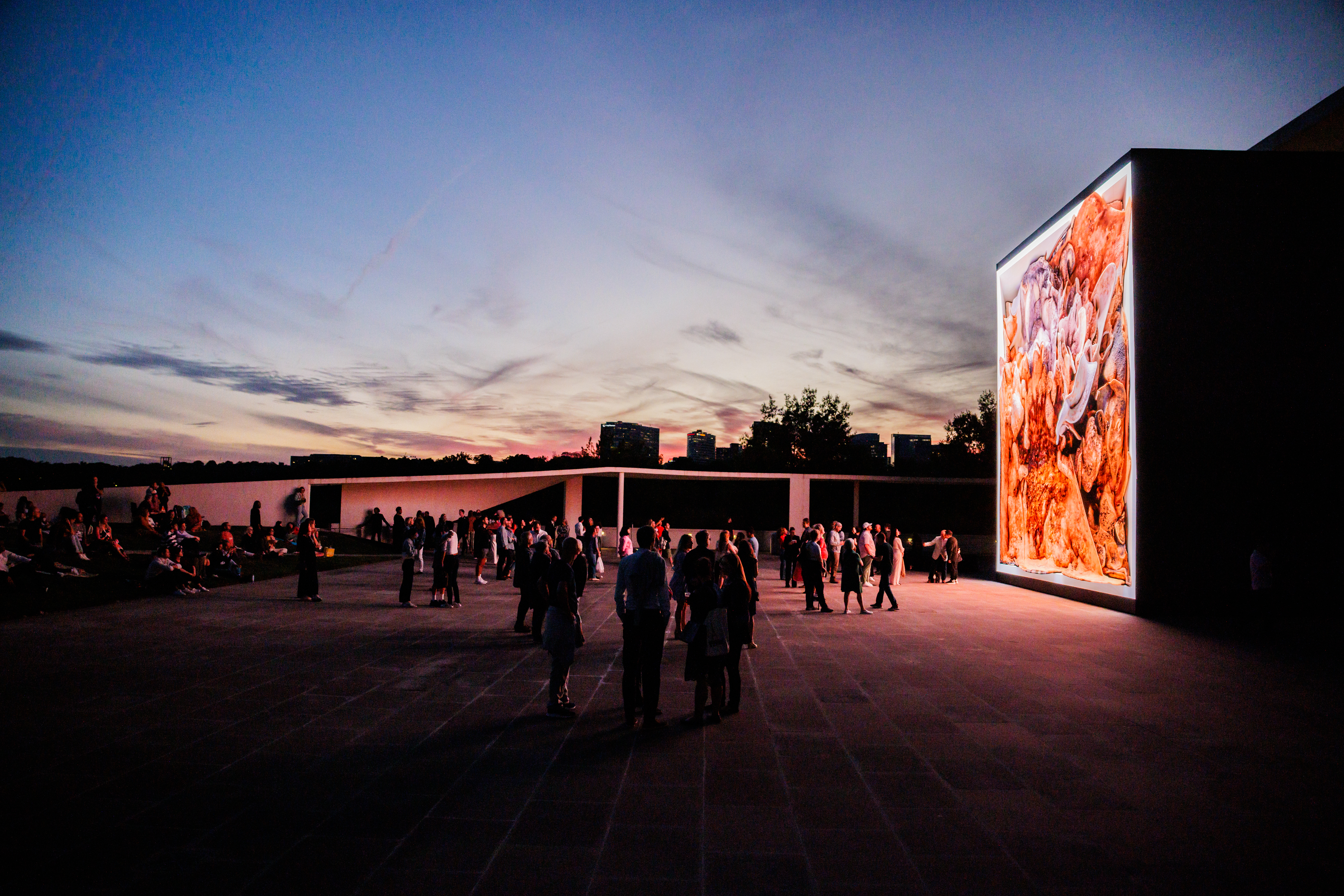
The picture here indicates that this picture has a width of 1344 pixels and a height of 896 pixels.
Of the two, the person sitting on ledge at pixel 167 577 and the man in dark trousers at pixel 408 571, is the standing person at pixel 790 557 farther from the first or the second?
the person sitting on ledge at pixel 167 577

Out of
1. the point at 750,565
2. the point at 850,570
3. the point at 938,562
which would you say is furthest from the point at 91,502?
the point at 938,562

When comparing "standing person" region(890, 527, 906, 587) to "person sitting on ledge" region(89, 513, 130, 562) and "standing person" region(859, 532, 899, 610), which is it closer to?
"standing person" region(859, 532, 899, 610)

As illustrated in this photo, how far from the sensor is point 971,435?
79000 mm

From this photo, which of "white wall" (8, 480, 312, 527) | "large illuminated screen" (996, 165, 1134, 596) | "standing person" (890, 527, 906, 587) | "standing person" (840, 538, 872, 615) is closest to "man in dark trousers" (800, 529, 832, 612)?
"standing person" (840, 538, 872, 615)

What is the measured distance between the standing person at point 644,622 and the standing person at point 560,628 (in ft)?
1.54

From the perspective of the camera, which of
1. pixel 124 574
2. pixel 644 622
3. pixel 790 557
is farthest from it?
pixel 790 557

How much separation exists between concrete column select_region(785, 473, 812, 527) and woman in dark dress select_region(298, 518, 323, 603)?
20993 millimetres

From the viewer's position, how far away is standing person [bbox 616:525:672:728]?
6.17 m

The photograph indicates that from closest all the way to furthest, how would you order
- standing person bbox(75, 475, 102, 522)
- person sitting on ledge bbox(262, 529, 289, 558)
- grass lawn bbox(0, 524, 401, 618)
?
1. grass lawn bbox(0, 524, 401, 618)
2. standing person bbox(75, 475, 102, 522)
3. person sitting on ledge bbox(262, 529, 289, 558)

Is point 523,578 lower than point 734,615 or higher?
lower

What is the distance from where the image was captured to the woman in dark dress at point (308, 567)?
45.7 feet

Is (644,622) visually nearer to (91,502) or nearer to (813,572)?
(813,572)

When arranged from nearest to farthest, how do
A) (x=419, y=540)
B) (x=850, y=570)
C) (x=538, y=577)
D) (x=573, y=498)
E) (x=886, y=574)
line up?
(x=538, y=577) → (x=850, y=570) → (x=886, y=574) → (x=419, y=540) → (x=573, y=498)

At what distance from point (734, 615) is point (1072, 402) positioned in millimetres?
13444
